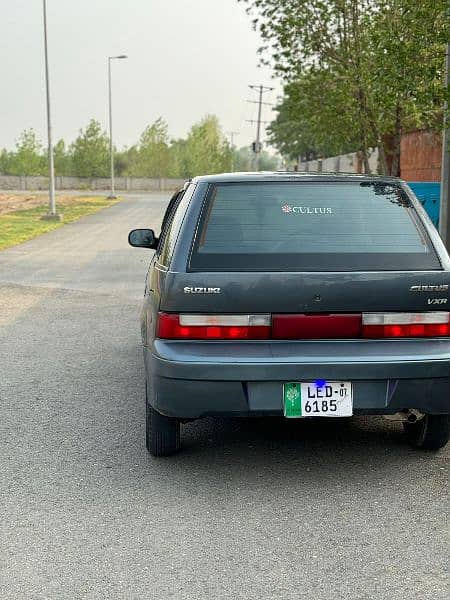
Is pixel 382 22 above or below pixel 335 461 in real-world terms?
above

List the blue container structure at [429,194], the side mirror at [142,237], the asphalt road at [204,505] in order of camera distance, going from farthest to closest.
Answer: the blue container structure at [429,194] → the side mirror at [142,237] → the asphalt road at [204,505]

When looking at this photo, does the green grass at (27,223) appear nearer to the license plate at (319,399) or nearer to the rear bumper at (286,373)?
the rear bumper at (286,373)

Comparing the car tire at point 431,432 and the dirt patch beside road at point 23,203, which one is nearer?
the car tire at point 431,432

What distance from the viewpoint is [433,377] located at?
4758 millimetres

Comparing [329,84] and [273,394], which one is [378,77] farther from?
[273,394]

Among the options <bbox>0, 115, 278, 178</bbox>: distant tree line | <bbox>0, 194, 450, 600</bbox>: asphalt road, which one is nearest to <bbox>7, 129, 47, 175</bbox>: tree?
<bbox>0, 115, 278, 178</bbox>: distant tree line

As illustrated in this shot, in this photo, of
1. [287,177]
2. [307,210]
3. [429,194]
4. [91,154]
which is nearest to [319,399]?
[307,210]

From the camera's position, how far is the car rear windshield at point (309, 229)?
16.0 ft

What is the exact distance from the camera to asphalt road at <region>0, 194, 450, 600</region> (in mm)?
3633

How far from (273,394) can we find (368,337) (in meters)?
0.58

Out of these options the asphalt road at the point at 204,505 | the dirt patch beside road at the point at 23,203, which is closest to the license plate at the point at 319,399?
the asphalt road at the point at 204,505

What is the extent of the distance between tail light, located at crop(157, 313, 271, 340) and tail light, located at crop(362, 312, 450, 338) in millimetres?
530

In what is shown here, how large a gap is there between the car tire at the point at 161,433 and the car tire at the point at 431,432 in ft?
4.60

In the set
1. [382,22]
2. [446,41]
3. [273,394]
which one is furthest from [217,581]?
[382,22]
